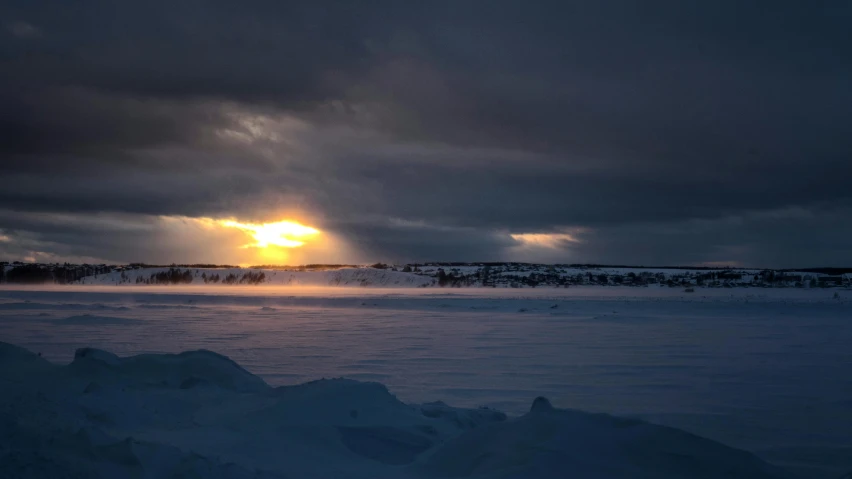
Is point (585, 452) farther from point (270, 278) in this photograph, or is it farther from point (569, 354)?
point (270, 278)

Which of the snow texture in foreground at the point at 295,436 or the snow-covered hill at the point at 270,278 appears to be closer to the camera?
the snow texture in foreground at the point at 295,436

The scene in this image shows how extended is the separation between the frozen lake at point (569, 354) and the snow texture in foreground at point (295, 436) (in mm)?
1417

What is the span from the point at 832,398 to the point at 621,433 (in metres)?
4.54

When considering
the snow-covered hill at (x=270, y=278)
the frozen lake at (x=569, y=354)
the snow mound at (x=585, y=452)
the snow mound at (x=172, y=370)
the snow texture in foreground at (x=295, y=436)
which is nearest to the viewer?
the snow texture in foreground at (x=295, y=436)

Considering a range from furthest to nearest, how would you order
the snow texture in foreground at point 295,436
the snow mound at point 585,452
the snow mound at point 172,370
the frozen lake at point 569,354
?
the frozen lake at point 569,354, the snow mound at point 172,370, the snow mound at point 585,452, the snow texture in foreground at point 295,436

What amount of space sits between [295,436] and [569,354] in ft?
24.8

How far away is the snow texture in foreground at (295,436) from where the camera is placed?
3.85m

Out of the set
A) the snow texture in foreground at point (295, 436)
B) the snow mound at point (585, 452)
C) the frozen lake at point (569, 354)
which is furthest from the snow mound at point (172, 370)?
the snow mound at point (585, 452)

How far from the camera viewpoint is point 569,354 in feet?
38.6

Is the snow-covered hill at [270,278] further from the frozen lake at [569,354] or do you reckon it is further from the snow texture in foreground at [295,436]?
the snow texture in foreground at [295,436]

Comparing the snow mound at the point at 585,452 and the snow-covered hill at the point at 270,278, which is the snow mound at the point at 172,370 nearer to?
the snow mound at the point at 585,452

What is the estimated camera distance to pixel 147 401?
19.4 feet

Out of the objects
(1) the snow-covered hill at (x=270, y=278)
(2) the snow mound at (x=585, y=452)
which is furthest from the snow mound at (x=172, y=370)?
(1) the snow-covered hill at (x=270, y=278)

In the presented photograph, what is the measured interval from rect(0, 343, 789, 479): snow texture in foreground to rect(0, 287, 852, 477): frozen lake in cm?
142
